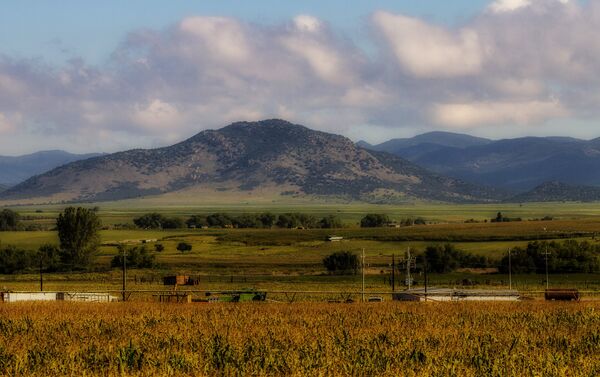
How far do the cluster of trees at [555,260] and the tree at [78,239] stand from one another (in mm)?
59050

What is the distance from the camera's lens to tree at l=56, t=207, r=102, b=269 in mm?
130500

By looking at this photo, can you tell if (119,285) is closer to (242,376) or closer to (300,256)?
(300,256)

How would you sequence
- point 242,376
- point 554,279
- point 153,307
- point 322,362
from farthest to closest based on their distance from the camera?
point 554,279 < point 153,307 < point 322,362 < point 242,376

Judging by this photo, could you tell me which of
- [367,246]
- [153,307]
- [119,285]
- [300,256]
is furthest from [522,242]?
[153,307]

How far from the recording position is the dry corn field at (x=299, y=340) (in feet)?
90.1

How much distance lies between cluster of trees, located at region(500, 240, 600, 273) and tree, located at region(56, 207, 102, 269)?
5905 cm

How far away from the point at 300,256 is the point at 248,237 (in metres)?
38.5

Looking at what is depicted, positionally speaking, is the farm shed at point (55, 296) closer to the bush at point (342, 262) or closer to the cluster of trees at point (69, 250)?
the bush at point (342, 262)

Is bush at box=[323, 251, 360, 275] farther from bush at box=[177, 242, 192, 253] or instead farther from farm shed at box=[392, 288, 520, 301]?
farm shed at box=[392, 288, 520, 301]

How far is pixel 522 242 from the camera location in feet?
510

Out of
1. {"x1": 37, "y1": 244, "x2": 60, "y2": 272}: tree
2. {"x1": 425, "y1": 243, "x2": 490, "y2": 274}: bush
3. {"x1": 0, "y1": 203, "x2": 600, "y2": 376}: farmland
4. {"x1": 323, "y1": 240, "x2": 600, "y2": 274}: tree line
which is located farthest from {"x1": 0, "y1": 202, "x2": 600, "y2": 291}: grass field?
{"x1": 0, "y1": 203, "x2": 600, "y2": 376}: farmland

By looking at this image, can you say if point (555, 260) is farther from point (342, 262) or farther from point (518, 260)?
point (342, 262)

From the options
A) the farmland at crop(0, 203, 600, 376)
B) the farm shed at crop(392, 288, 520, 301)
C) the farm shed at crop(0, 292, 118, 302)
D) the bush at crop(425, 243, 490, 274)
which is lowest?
the bush at crop(425, 243, 490, 274)

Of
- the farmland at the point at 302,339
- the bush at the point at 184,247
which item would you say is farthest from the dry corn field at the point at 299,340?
the bush at the point at 184,247
